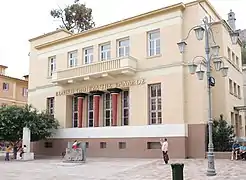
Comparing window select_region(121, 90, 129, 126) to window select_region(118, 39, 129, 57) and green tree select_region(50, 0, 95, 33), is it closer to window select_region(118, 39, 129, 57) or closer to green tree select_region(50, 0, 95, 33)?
window select_region(118, 39, 129, 57)

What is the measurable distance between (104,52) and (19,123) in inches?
336

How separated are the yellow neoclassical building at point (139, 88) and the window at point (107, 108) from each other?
A: 0.08 meters

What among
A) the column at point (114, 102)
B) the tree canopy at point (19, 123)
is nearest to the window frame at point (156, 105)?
the column at point (114, 102)

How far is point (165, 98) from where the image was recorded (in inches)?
898

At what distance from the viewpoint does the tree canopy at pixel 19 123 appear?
24.6 m

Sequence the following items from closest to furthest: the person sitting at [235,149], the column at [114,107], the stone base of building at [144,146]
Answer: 1. the person sitting at [235,149]
2. the stone base of building at [144,146]
3. the column at [114,107]

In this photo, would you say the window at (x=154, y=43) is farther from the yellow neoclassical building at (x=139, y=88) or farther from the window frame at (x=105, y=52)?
the window frame at (x=105, y=52)

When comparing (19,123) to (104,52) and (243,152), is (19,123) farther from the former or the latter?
(243,152)

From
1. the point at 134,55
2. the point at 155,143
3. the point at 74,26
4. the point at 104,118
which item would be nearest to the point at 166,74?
the point at 134,55

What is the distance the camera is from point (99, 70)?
25.3 metres

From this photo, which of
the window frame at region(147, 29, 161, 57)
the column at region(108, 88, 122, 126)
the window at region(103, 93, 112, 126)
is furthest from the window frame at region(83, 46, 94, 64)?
the window frame at region(147, 29, 161, 57)

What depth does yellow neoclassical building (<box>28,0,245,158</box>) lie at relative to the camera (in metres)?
22.2

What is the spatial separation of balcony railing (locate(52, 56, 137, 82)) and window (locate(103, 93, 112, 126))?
2.02 m

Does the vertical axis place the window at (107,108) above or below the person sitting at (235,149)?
above
